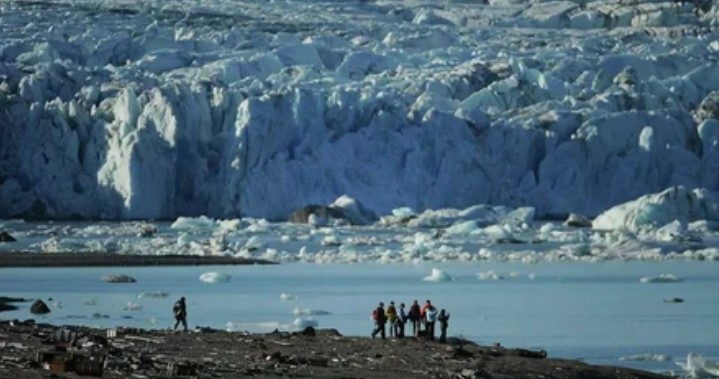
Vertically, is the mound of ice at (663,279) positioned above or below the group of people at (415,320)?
above

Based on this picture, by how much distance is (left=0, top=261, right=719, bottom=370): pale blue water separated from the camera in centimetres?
1625

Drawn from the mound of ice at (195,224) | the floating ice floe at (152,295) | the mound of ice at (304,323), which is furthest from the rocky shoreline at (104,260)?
the mound of ice at (304,323)

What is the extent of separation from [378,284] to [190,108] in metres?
11.4

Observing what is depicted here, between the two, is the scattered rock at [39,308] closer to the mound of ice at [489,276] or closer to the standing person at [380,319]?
the standing person at [380,319]

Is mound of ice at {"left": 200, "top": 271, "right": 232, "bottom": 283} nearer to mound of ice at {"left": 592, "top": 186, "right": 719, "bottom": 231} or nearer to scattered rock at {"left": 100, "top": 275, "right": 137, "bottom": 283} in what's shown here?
scattered rock at {"left": 100, "top": 275, "right": 137, "bottom": 283}

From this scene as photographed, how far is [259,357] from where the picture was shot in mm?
12719

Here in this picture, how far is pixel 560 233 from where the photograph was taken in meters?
29.7

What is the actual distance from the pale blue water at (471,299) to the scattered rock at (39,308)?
140 mm

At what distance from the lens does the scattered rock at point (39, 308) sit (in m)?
18.0

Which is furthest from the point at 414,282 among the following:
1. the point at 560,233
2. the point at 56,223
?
the point at 56,223

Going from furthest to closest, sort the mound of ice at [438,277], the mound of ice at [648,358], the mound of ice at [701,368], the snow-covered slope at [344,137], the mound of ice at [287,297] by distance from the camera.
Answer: the snow-covered slope at [344,137] → the mound of ice at [438,277] → the mound of ice at [287,297] → the mound of ice at [648,358] → the mound of ice at [701,368]

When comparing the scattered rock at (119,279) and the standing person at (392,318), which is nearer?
the standing person at (392,318)

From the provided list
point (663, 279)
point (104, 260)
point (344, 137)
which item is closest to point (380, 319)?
point (663, 279)

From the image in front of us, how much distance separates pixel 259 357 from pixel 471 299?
26.8ft
